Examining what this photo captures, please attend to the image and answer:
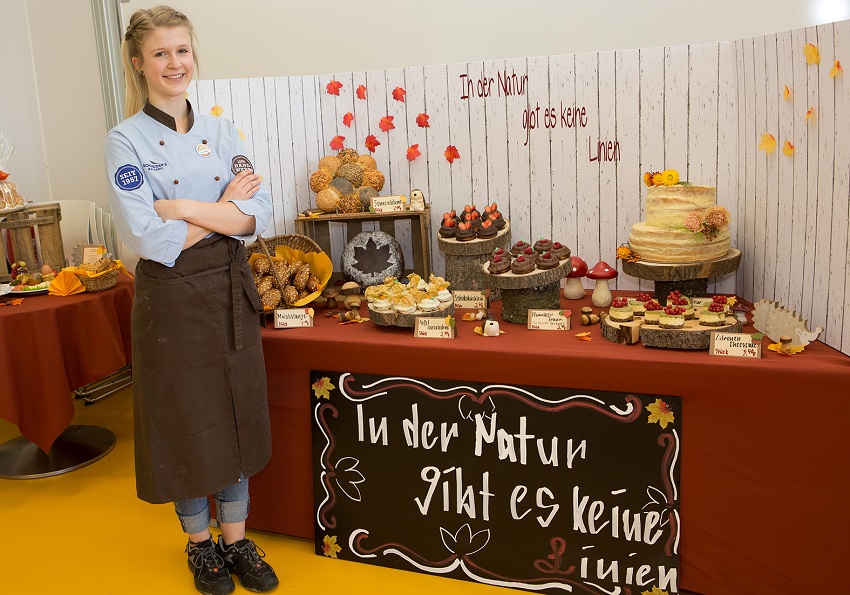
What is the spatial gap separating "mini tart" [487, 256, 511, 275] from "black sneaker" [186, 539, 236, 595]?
133cm

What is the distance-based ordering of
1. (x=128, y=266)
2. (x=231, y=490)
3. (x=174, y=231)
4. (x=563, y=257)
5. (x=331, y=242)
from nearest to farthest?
1. (x=174, y=231)
2. (x=231, y=490)
3. (x=563, y=257)
4. (x=331, y=242)
5. (x=128, y=266)

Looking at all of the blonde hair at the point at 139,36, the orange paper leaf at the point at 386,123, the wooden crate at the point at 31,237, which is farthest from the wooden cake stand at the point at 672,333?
the wooden crate at the point at 31,237

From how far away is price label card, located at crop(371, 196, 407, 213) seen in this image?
292 cm

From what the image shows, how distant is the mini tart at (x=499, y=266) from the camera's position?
248cm

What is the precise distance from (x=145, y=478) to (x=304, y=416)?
22.0 inches

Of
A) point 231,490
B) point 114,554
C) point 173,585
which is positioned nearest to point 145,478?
point 231,490

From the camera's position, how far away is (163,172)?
2.12 m

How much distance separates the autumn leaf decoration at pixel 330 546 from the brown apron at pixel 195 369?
46 cm

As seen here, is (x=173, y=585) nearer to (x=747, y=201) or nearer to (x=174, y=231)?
(x=174, y=231)

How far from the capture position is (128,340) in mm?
3396

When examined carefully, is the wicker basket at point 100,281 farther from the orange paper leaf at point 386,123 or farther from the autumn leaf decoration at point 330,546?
the autumn leaf decoration at point 330,546

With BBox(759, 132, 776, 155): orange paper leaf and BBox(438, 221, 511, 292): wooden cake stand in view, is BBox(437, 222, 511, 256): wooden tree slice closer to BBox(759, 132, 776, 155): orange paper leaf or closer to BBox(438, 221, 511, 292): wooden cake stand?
BBox(438, 221, 511, 292): wooden cake stand

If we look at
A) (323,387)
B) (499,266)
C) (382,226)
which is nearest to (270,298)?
(323,387)

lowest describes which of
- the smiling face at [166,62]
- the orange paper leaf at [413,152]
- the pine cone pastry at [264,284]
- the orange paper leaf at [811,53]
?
the pine cone pastry at [264,284]
